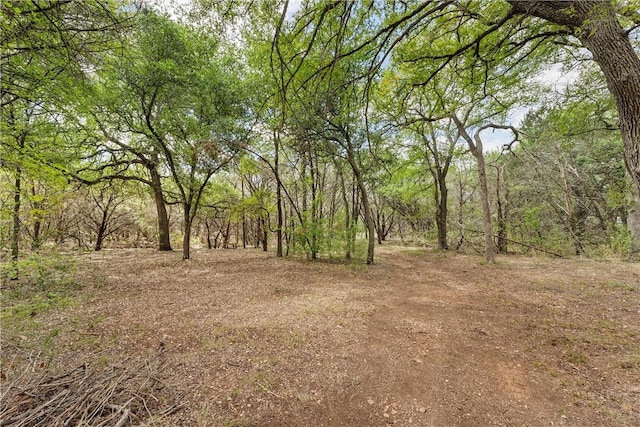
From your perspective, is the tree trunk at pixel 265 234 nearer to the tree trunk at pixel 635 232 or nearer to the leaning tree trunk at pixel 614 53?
the leaning tree trunk at pixel 614 53

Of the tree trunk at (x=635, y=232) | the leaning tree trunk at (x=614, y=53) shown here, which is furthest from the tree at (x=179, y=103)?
the tree trunk at (x=635, y=232)

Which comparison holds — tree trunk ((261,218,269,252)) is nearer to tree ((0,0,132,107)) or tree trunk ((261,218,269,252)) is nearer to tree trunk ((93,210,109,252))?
tree trunk ((93,210,109,252))

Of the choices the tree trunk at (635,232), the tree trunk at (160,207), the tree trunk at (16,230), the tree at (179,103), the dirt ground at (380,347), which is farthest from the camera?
the tree trunk at (160,207)

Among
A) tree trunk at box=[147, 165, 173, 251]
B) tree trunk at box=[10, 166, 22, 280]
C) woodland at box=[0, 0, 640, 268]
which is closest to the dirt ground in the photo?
tree trunk at box=[10, 166, 22, 280]

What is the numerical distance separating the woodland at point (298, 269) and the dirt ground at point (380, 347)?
2cm

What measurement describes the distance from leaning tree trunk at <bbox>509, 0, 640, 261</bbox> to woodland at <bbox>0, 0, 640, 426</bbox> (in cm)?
2

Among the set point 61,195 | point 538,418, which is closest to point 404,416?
point 538,418

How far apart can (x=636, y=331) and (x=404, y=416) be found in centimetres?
326

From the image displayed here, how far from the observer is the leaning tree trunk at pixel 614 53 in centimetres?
216

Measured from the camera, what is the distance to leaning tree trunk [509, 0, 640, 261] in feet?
7.09

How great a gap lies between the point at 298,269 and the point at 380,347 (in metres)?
4.68

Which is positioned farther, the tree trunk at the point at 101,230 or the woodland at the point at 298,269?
the tree trunk at the point at 101,230

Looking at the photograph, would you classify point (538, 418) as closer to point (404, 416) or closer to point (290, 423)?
point (404, 416)

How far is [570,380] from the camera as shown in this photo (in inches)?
82.5
